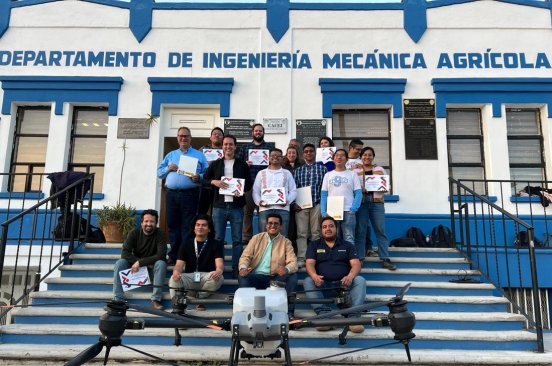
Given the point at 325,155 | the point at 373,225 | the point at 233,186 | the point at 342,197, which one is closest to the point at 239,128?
the point at 325,155

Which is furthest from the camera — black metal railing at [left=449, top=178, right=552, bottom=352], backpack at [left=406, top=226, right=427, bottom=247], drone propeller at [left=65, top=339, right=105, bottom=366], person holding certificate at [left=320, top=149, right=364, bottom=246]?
backpack at [left=406, top=226, right=427, bottom=247]

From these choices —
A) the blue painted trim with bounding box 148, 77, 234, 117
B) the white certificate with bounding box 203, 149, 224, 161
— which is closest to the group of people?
the white certificate with bounding box 203, 149, 224, 161

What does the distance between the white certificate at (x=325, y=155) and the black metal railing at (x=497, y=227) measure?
1.92 meters

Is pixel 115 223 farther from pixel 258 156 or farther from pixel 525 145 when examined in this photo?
pixel 525 145

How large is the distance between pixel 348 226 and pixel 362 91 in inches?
132

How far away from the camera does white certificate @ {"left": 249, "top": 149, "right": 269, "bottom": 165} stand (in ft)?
21.4

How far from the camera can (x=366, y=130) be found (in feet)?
27.6

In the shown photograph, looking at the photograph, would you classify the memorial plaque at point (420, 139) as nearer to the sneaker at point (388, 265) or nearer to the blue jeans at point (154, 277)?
the sneaker at point (388, 265)

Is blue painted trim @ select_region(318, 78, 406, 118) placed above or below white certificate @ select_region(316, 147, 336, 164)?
above

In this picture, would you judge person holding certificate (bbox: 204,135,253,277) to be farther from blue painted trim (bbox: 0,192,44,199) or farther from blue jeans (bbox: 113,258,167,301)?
blue painted trim (bbox: 0,192,44,199)

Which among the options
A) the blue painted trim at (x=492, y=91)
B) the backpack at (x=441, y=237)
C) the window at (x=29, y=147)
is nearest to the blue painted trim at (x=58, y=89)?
the window at (x=29, y=147)

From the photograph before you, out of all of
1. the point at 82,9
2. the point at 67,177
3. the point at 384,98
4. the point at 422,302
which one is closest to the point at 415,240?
the point at 422,302

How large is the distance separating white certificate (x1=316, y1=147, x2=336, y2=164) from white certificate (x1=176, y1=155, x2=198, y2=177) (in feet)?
5.87

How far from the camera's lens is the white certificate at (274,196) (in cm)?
564
